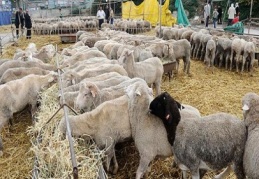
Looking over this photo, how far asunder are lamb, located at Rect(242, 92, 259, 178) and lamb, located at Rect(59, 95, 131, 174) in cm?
162

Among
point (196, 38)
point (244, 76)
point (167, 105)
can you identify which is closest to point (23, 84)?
point (167, 105)

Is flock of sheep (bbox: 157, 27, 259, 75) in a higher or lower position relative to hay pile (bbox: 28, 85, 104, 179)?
higher

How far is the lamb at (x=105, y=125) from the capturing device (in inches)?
161

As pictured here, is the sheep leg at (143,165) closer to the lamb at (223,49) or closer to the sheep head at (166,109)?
the sheep head at (166,109)

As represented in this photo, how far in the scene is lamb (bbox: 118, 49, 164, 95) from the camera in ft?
23.4

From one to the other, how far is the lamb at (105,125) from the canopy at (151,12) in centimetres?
2197

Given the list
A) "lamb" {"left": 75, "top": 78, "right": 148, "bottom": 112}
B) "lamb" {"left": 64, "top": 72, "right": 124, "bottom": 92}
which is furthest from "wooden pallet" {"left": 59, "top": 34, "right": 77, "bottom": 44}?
"lamb" {"left": 75, "top": 78, "right": 148, "bottom": 112}

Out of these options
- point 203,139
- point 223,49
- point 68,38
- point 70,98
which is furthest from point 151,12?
point 203,139

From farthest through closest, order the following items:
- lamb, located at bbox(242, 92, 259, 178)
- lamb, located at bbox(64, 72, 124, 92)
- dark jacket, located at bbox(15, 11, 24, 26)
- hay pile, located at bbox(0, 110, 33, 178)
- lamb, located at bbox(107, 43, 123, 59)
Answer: dark jacket, located at bbox(15, 11, 24, 26) < lamb, located at bbox(107, 43, 123, 59) < lamb, located at bbox(64, 72, 124, 92) < hay pile, located at bbox(0, 110, 33, 178) < lamb, located at bbox(242, 92, 259, 178)

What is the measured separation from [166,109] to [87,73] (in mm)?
3000

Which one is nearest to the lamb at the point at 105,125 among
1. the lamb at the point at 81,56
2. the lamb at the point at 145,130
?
the lamb at the point at 145,130

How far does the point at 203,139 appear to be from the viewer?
3.70 meters

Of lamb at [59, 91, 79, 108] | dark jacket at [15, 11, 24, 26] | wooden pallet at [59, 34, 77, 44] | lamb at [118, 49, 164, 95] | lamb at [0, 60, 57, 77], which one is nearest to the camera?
lamb at [59, 91, 79, 108]

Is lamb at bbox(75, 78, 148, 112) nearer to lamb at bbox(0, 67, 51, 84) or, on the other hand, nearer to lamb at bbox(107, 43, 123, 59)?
lamb at bbox(0, 67, 51, 84)
